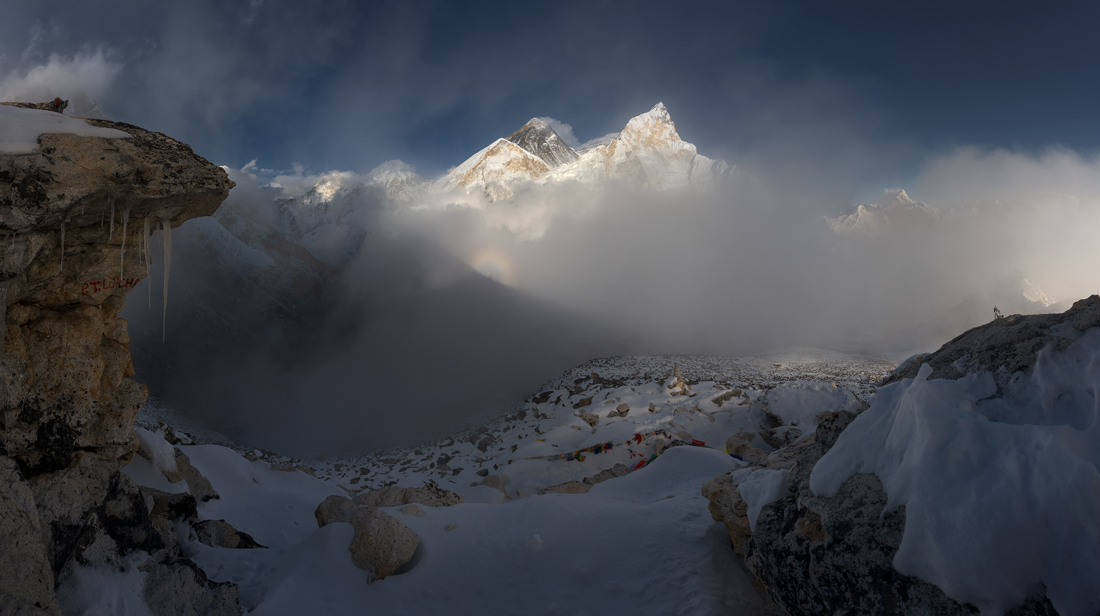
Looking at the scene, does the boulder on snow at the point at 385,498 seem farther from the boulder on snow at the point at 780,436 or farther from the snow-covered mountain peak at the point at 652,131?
the snow-covered mountain peak at the point at 652,131

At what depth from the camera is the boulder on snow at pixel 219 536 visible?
537 cm

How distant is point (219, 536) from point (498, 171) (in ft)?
265

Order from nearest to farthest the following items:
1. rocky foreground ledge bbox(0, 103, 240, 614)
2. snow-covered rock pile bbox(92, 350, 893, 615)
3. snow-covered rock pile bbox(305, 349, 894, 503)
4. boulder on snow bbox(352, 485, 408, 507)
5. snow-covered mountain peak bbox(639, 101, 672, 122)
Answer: rocky foreground ledge bbox(0, 103, 240, 614) < snow-covered rock pile bbox(92, 350, 893, 615) < boulder on snow bbox(352, 485, 408, 507) < snow-covered rock pile bbox(305, 349, 894, 503) < snow-covered mountain peak bbox(639, 101, 672, 122)

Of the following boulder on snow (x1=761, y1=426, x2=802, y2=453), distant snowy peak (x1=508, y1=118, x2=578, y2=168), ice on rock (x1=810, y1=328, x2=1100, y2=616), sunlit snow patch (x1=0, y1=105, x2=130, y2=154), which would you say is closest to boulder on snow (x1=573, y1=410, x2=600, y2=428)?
boulder on snow (x1=761, y1=426, x2=802, y2=453)

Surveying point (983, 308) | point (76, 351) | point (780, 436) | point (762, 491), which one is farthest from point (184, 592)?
point (983, 308)

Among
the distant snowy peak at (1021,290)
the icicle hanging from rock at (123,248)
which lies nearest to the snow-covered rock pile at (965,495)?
the icicle hanging from rock at (123,248)

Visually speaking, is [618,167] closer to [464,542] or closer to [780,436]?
[780,436]

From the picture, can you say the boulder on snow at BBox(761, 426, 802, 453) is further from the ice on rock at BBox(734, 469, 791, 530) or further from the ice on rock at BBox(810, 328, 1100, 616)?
the ice on rock at BBox(810, 328, 1100, 616)

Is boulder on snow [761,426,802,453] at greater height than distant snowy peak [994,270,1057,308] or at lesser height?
lesser

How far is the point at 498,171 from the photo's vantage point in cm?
8094

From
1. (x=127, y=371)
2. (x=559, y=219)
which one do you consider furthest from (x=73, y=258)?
(x=559, y=219)

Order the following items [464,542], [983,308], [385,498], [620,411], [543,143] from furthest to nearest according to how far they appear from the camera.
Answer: [543,143]
[983,308]
[620,411]
[385,498]
[464,542]

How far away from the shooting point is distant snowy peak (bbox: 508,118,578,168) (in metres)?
90.1

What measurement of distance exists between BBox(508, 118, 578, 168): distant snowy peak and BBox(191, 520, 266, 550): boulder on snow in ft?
291
